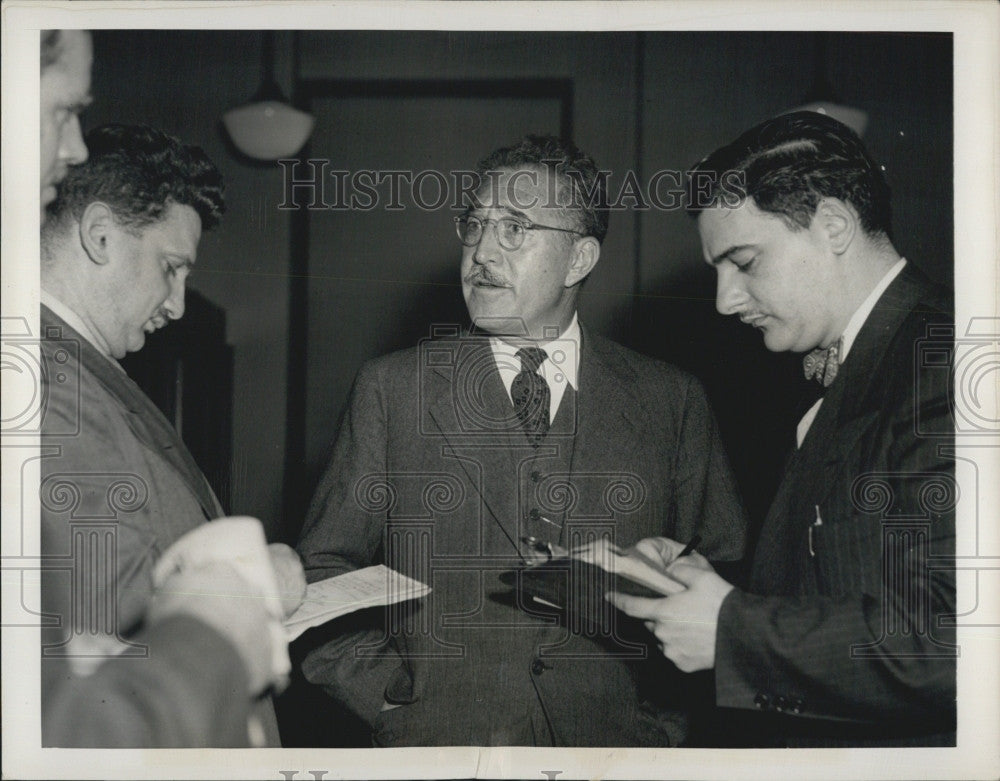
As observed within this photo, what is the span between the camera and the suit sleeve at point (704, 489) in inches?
105

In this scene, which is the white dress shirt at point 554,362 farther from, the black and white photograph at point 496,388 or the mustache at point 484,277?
the mustache at point 484,277

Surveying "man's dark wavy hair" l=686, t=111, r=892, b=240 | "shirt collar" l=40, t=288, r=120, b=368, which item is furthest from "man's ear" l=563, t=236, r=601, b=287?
"shirt collar" l=40, t=288, r=120, b=368

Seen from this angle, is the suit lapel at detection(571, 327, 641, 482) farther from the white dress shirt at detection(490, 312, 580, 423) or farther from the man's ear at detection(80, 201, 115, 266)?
the man's ear at detection(80, 201, 115, 266)

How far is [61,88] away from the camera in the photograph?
269cm

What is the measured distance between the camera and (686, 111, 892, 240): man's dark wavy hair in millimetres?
2652

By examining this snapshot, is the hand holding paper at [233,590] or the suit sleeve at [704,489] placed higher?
the suit sleeve at [704,489]

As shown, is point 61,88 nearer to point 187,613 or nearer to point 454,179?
point 454,179

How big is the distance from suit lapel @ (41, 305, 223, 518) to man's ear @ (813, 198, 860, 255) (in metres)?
1.56

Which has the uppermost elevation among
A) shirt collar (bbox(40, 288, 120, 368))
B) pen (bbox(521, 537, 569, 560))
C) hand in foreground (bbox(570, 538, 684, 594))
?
shirt collar (bbox(40, 288, 120, 368))

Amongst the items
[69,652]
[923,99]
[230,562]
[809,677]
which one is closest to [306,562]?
[230,562]

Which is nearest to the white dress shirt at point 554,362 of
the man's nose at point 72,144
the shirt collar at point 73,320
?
the shirt collar at point 73,320

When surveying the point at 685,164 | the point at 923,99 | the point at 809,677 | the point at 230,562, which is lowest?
the point at 809,677

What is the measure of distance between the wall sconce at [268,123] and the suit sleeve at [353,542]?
1.84ft

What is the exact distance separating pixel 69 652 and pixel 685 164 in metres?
1.85
